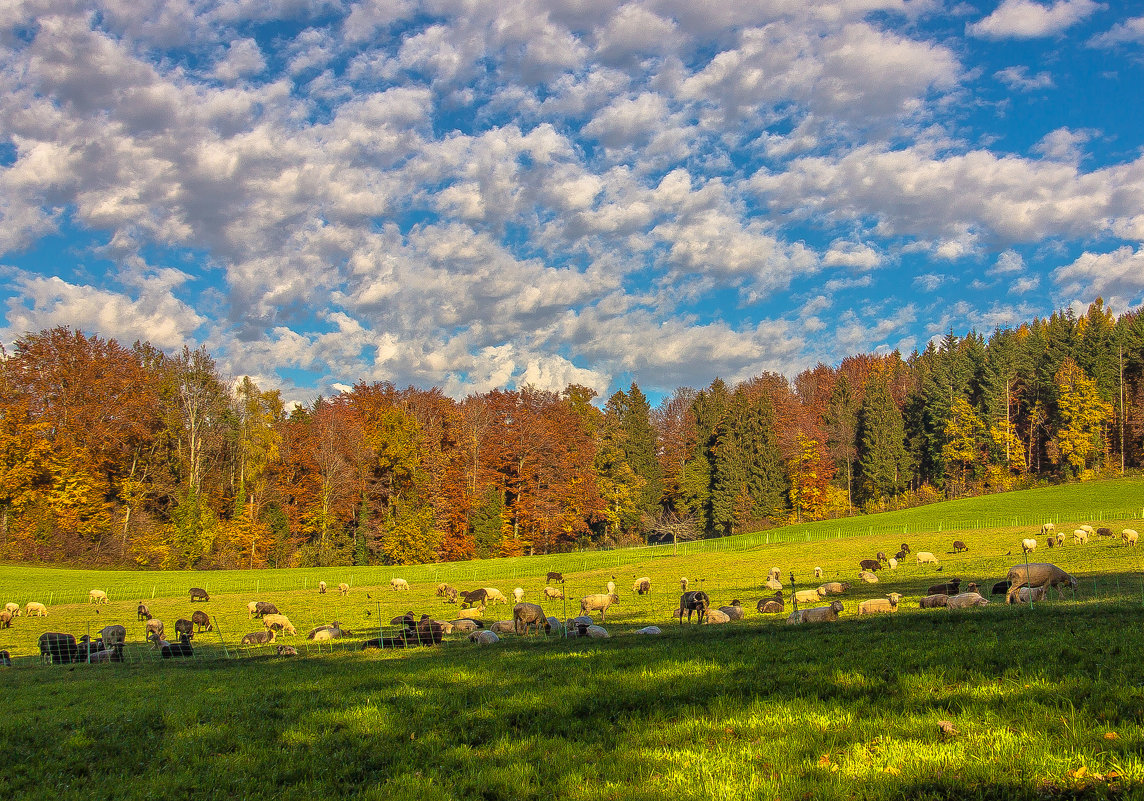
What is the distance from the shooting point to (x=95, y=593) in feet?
133

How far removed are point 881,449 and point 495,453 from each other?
53.2 m

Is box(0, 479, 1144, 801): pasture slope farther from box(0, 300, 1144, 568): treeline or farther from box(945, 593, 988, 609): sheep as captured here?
box(0, 300, 1144, 568): treeline

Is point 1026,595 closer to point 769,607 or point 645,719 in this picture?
point 769,607

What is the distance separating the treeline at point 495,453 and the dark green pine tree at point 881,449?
294mm

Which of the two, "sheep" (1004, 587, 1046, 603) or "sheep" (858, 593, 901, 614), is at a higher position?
"sheep" (1004, 587, 1046, 603)

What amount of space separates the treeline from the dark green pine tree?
294mm

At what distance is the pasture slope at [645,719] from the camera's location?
5.50m

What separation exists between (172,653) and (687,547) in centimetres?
5335

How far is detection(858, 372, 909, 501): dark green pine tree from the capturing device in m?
87.1

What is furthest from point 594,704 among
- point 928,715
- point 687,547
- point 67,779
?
point 687,547

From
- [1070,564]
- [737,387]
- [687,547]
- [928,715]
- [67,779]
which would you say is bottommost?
[687,547]

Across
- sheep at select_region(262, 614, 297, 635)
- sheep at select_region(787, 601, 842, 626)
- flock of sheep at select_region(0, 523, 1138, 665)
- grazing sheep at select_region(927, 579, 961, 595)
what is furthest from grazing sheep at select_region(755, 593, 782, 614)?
sheep at select_region(262, 614, 297, 635)

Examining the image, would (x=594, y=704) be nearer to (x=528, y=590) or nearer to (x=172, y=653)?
(x=172, y=653)

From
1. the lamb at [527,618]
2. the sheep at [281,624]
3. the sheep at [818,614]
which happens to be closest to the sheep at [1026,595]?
the sheep at [818,614]
